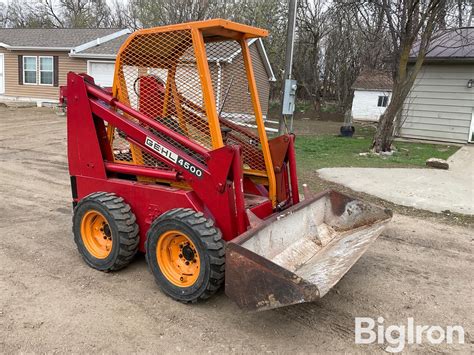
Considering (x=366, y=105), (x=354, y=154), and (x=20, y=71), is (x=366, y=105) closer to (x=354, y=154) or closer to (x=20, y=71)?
(x=354, y=154)

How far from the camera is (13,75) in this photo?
20.6m

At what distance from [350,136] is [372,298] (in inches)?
530

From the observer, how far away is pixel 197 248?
10.8ft

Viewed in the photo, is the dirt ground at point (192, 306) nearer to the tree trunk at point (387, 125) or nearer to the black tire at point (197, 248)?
the black tire at point (197, 248)

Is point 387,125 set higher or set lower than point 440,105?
lower

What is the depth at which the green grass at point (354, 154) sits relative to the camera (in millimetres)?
10188

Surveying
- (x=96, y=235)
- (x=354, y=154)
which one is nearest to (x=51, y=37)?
(x=354, y=154)

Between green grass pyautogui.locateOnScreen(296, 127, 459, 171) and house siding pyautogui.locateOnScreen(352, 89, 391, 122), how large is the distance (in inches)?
541

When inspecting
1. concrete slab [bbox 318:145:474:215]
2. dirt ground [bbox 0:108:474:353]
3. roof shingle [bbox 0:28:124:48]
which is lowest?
dirt ground [bbox 0:108:474:353]

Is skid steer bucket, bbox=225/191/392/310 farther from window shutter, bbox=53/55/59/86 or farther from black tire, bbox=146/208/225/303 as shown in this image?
window shutter, bbox=53/55/59/86

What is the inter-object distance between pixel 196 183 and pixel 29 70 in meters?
19.9

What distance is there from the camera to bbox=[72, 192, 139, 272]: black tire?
3758mm

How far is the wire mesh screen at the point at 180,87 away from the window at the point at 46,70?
1797 cm

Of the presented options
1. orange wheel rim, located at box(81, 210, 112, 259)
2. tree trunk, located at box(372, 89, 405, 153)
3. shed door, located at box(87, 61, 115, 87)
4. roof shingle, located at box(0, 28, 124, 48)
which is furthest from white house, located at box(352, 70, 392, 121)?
orange wheel rim, located at box(81, 210, 112, 259)
